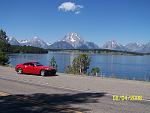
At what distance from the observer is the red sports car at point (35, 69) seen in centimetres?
3134

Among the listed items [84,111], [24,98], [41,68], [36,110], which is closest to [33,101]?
[24,98]

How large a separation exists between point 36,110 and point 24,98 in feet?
11.4

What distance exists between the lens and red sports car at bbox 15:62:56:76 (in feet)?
103

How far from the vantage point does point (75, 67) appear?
105125 millimetres

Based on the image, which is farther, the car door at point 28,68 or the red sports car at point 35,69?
the car door at point 28,68

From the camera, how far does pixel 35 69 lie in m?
32.1

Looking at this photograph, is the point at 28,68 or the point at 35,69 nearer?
the point at 35,69

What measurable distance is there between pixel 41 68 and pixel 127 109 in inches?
815

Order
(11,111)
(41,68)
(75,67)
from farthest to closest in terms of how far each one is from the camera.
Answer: (75,67) < (41,68) < (11,111)

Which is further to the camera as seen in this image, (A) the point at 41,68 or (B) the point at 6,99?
(A) the point at 41,68

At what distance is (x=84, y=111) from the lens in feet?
36.2

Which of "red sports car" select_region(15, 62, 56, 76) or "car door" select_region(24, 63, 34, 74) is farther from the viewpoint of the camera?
"car door" select_region(24, 63, 34, 74)

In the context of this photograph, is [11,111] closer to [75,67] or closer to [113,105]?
[113,105]

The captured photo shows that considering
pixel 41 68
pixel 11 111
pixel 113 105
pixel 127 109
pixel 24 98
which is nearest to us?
pixel 11 111
